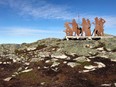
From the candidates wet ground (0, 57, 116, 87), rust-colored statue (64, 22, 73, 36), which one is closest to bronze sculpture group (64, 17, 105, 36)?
rust-colored statue (64, 22, 73, 36)

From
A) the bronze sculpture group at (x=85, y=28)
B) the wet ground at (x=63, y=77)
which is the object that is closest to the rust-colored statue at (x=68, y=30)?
the bronze sculpture group at (x=85, y=28)

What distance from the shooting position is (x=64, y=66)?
36188 millimetres

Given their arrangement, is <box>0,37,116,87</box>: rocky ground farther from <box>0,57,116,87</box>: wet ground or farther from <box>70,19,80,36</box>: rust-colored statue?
<box>70,19,80,36</box>: rust-colored statue

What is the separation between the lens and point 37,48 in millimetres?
51469

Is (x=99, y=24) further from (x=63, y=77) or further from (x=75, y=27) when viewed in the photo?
(x=63, y=77)

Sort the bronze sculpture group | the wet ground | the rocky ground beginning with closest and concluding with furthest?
the wet ground, the rocky ground, the bronze sculpture group

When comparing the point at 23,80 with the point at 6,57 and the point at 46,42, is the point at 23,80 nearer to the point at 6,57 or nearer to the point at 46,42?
the point at 6,57

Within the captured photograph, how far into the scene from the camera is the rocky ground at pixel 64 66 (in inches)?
1220

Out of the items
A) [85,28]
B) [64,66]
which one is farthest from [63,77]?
[85,28]

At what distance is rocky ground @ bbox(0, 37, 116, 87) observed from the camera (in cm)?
3100

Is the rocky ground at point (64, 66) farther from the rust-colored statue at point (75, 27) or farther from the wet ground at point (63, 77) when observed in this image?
the rust-colored statue at point (75, 27)

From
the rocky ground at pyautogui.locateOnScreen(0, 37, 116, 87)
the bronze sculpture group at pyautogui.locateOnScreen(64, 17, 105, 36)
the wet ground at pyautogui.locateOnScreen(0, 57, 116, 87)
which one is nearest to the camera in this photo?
the wet ground at pyautogui.locateOnScreen(0, 57, 116, 87)

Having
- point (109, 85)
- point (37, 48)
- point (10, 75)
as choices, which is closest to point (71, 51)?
point (37, 48)

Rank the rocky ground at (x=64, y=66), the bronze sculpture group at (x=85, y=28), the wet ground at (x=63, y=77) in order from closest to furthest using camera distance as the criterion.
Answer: the wet ground at (x=63, y=77), the rocky ground at (x=64, y=66), the bronze sculpture group at (x=85, y=28)
